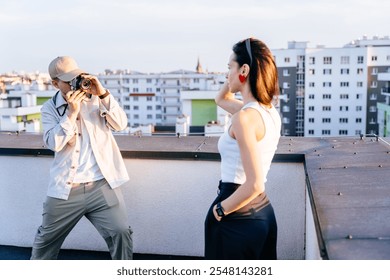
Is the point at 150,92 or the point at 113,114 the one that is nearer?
the point at 113,114

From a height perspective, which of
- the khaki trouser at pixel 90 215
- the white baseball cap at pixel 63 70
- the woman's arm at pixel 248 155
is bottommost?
the khaki trouser at pixel 90 215

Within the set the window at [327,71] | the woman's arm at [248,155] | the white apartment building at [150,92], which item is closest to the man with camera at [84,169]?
the woman's arm at [248,155]

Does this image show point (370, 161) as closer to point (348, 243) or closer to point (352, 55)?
point (348, 243)

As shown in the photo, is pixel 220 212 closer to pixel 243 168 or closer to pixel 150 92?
pixel 243 168

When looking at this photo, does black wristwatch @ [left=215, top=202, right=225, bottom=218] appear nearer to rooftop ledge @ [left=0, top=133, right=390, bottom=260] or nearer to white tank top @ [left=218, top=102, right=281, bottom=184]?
white tank top @ [left=218, top=102, right=281, bottom=184]

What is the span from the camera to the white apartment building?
5962 cm

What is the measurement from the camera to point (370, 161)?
8.60 ft

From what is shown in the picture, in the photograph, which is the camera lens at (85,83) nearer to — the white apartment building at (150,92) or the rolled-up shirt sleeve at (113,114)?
the rolled-up shirt sleeve at (113,114)

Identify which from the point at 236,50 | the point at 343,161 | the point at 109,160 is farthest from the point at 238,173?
the point at 343,161

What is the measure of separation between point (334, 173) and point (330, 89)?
45.8 metres

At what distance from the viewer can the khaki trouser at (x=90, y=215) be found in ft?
7.80

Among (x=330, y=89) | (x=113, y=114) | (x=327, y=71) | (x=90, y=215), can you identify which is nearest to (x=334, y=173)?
(x=113, y=114)

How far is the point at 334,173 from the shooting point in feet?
7.70

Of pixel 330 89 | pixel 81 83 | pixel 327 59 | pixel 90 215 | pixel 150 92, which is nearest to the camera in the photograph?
pixel 81 83
